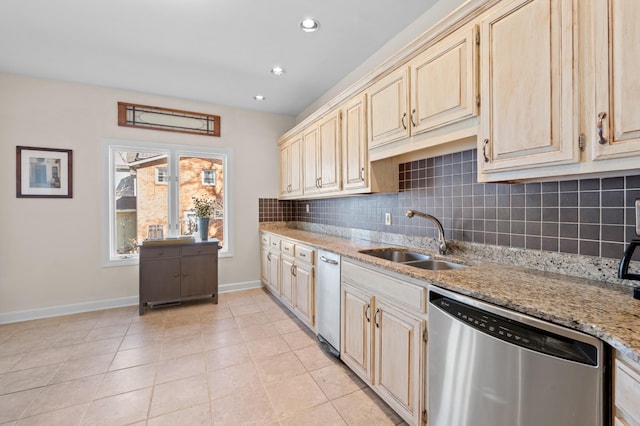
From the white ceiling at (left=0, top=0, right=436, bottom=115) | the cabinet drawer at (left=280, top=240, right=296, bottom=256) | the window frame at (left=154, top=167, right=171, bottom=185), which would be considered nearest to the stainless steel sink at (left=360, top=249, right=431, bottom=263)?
the cabinet drawer at (left=280, top=240, right=296, bottom=256)

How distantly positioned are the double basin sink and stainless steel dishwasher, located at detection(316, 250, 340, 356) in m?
0.29

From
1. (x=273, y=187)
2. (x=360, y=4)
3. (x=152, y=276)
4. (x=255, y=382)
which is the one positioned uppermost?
(x=360, y=4)

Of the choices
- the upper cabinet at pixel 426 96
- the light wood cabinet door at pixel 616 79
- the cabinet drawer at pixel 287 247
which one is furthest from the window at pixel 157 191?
the light wood cabinet door at pixel 616 79

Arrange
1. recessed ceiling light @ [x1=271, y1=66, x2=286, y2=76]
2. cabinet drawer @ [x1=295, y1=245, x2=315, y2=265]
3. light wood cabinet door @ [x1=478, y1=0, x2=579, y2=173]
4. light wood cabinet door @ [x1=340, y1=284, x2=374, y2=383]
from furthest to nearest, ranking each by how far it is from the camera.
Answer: recessed ceiling light @ [x1=271, y1=66, x2=286, y2=76], cabinet drawer @ [x1=295, y1=245, x2=315, y2=265], light wood cabinet door @ [x1=340, y1=284, x2=374, y2=383], light wood cabinet door @ [x1=478, y1=0, x2=579, y2=173]

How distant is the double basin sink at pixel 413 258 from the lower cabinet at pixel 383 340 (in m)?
0.31

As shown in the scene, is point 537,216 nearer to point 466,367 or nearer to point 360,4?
point 466,367

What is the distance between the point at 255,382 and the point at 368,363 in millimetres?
816

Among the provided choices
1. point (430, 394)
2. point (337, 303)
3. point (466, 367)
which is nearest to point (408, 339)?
point (430, 394)

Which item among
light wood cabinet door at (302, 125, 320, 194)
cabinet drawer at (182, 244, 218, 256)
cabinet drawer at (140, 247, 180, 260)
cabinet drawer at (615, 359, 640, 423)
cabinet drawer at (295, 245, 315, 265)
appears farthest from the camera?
cabinet drawer at (182, 244, 218, 256)

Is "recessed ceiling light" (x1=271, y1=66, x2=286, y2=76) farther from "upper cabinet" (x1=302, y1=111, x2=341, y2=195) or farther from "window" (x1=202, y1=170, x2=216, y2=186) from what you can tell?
"window" (x1=202, y1=170, x2=216, y2=186)

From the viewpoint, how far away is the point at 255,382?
79.4 inches

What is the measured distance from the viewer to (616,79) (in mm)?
1010

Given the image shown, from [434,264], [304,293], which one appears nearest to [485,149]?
[434,264]

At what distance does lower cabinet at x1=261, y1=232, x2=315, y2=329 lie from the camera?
8.90ft
